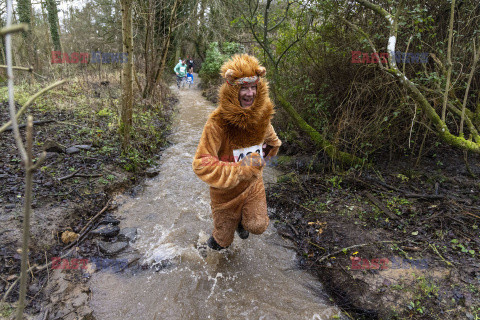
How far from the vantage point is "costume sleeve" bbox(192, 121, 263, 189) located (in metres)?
2.59

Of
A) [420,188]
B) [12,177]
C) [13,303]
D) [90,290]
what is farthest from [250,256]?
[12,177]

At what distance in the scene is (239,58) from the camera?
9.12 ft

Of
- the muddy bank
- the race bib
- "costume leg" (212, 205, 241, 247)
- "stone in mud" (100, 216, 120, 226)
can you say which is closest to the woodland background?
the muddy bank

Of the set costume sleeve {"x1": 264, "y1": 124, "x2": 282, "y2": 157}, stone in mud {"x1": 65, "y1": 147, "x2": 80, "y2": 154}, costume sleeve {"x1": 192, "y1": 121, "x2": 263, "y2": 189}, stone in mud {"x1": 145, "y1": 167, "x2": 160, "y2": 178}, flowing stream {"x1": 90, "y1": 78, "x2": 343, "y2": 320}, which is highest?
costume sleeve {"x1": 264, "y1": 124, "x2": 282, "y2": 157}

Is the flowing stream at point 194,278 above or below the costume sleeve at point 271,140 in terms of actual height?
below

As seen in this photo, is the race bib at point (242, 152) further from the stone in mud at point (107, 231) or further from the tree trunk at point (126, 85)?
the tree trunk at point (126, 85)

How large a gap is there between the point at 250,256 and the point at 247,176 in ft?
5.26

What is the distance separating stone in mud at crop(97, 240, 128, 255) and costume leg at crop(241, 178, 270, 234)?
1.74 m

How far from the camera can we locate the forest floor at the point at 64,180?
2.81m

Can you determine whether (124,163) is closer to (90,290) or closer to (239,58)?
(90,290)

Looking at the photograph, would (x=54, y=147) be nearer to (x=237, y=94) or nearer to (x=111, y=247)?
(x=111, y=247)

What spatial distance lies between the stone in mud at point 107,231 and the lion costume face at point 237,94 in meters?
2.42

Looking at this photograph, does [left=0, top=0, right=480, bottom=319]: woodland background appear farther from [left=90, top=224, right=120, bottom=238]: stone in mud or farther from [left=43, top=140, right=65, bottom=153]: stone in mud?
[left=90, top=224, right=120, bottom=238]: stone in mud

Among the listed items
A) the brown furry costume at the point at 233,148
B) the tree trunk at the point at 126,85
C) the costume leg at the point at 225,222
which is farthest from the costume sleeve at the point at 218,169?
the tree trunk at the point at 126,85
